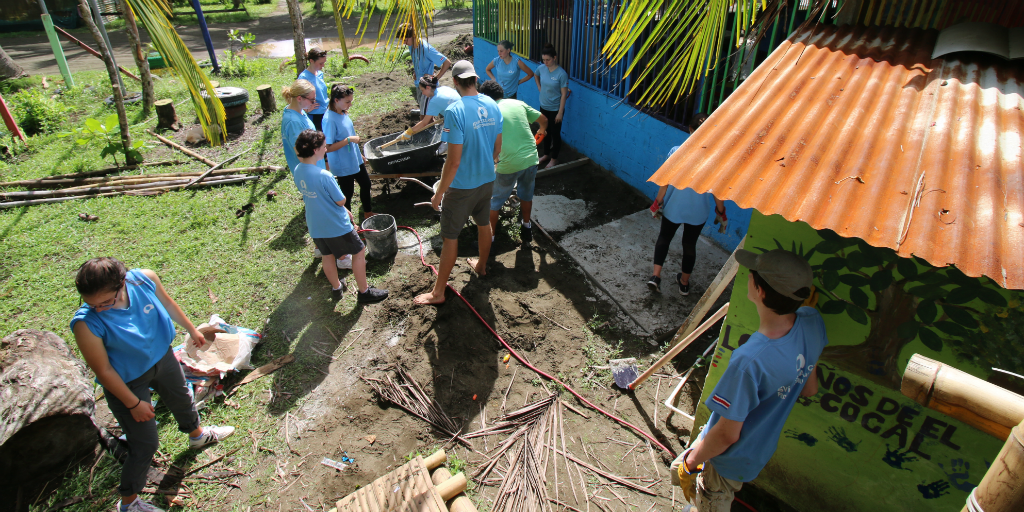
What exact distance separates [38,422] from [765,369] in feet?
14.8

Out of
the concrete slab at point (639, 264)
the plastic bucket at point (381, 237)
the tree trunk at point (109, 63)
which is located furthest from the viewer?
the tree trunk at point (109, 63)

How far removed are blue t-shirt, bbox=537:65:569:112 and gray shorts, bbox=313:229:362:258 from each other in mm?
4311

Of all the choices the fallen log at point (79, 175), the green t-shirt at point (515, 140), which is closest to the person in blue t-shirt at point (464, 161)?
the green t-shirt at point (515, 140)

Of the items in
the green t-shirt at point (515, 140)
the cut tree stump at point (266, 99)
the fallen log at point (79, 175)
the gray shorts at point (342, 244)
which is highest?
the green t-shirt at point (515, 140)

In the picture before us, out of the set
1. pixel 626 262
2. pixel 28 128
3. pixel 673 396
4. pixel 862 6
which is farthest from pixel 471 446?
pixel 28 128

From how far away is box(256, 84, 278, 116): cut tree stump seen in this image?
9.82 metres

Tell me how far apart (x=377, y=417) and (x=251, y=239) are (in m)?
3.56

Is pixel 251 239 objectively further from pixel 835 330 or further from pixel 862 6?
pixel 862 6

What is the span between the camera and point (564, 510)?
316 cm

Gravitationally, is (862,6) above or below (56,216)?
above

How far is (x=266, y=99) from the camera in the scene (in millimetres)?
9938

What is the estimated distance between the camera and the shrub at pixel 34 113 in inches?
361

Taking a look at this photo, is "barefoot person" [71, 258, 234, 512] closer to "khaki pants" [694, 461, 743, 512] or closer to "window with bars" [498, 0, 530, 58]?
"khaki pants" [694, 461, 743, 512]

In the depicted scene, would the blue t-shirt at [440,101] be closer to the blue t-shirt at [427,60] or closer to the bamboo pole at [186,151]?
the blue t-shirt at [427,60]
